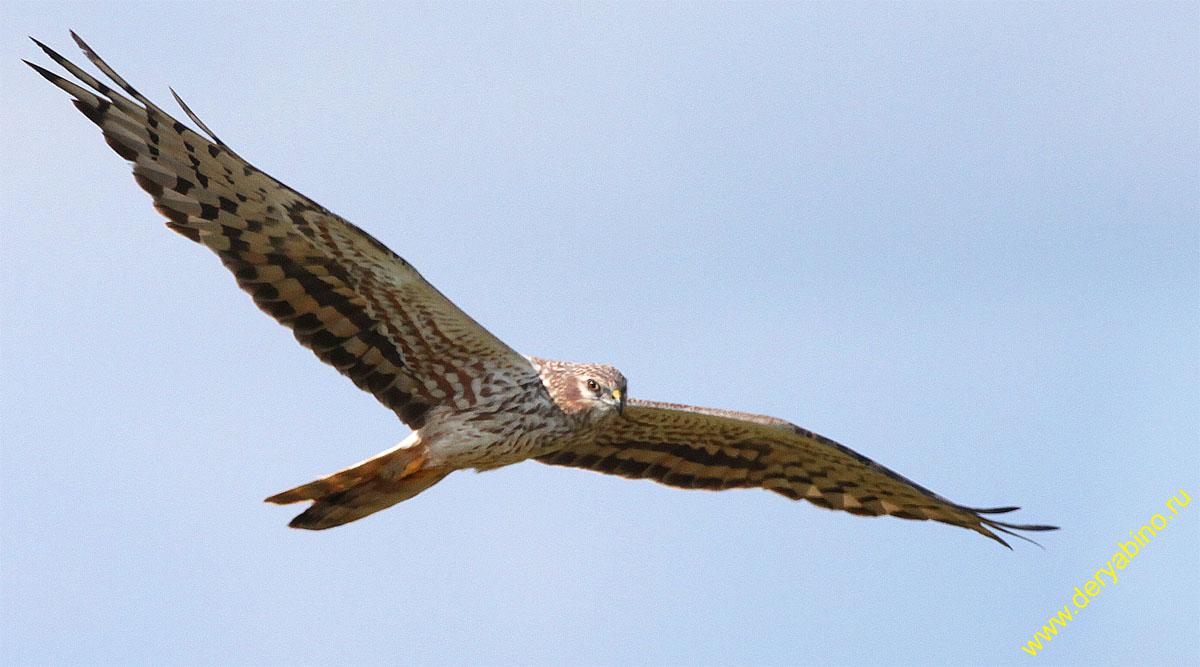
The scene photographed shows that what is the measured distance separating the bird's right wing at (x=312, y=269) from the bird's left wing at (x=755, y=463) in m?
1.18

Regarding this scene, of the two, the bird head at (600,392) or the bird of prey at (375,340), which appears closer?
the bird of prey at (375,340)

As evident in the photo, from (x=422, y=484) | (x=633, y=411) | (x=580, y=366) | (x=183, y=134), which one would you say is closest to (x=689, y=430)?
(x=633, y=411)

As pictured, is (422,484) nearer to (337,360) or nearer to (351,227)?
(337,360)

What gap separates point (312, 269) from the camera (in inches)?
368

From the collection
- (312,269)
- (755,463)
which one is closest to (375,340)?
(312,269)

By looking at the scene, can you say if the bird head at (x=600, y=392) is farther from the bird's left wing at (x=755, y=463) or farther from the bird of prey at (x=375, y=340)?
the bird's left wing at (x=755, y=463)

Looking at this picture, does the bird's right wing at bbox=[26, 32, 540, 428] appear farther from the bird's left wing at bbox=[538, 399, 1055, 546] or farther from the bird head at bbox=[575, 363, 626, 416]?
the bird's left wing at bbox=[538, 399, 1055, 546]

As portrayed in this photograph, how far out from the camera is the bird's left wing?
1073 centimetres

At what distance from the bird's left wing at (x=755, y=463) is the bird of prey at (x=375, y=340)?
41mm

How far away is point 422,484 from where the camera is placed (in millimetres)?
9773

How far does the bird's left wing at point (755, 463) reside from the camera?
35.2 ft

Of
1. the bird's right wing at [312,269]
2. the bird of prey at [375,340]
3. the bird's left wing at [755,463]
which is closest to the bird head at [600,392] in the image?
the bird of prey at [375,340]

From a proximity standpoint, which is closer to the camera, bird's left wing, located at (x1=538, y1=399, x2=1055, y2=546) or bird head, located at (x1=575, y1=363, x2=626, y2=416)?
bird head, located at (x1=575, y1=363, x2=626, y2=416)

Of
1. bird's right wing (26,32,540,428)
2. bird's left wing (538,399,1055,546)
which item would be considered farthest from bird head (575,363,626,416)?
bird's left wing (538,399,1055,546)
